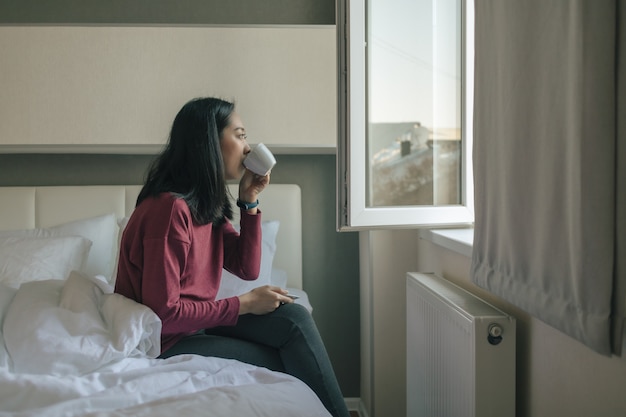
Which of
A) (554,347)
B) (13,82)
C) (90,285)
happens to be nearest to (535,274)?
(554,347)

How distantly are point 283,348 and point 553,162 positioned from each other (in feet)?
2.91

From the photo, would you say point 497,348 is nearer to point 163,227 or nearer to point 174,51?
point 163,227

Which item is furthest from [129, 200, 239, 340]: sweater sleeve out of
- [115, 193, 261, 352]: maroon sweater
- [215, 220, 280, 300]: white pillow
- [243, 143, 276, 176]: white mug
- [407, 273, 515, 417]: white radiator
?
[407, 273, 515, 417]: white radiator

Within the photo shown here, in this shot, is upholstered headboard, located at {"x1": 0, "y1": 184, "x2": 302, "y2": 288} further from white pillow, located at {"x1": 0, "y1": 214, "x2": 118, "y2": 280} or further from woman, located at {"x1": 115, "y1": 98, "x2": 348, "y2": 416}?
woman, located at {"x1": 115, "y1": 98, "x2": 348, "y2": 416}

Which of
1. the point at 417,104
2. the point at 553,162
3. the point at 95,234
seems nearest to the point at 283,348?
the point at 553,162

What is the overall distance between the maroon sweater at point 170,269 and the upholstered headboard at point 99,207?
857mm

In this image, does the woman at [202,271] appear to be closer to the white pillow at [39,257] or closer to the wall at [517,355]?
the wall at [517,355]

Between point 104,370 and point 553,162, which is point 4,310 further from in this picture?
point 553,162

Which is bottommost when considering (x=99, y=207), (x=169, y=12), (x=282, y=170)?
(x=99, y=207)

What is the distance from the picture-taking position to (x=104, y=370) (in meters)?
1.25

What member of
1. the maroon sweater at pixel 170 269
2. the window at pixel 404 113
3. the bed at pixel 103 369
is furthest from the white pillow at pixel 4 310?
the window at pixel 404 113

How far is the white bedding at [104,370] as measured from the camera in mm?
1089

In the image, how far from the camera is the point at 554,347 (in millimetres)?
1230

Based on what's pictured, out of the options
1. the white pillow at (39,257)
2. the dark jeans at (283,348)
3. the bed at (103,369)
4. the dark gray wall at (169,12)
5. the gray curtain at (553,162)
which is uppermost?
the dark gray wall at (169,12)
